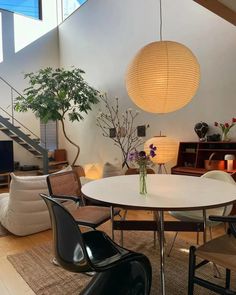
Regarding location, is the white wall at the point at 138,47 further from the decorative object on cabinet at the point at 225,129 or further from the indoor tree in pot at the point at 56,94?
the indoor tree in pot at the point at 56,94

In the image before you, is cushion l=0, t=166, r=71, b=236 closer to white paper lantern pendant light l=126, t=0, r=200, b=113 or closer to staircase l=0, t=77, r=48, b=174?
white paper lantern pendant light l=126, t=0, r=200, b=113

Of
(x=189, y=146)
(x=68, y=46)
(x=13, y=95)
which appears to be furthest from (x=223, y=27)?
(x=13, y=95)

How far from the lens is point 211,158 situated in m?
3.55

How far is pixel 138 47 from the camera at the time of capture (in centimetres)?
498

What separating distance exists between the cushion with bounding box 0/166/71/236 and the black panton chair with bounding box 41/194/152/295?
1592 millimetres

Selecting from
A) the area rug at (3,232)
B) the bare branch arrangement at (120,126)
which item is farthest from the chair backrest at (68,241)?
the bare branch arrangement at (120,126)

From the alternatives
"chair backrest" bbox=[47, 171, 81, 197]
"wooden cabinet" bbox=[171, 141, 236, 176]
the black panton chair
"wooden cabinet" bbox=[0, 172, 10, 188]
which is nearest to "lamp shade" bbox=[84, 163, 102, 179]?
"wooden cabinet" bbox=[0, 172, 10, 188]

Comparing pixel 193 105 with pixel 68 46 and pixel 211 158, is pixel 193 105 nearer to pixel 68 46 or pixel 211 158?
pixel 211 158

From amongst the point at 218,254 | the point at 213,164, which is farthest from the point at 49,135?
the point at 218,254

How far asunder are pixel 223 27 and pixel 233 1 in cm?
121

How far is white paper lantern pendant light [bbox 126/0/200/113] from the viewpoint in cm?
205

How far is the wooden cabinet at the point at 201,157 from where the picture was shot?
11.4 feet

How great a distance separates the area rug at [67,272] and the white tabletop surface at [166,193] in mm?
779

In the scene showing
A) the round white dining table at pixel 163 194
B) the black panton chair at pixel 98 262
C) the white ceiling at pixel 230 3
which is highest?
the white ceiling at pixel 230 3
